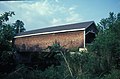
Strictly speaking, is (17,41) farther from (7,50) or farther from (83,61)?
(83,61)

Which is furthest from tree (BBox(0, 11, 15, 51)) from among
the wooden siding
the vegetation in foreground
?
the wooden siding

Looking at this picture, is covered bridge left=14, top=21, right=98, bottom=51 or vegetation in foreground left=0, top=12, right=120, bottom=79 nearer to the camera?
vegetation in foreground left=0, top=12, right=120, bottom=79

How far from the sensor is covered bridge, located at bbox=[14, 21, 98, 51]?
22.5 metres

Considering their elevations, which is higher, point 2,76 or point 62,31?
point 62,31

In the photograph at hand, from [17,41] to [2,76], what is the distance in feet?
76.2

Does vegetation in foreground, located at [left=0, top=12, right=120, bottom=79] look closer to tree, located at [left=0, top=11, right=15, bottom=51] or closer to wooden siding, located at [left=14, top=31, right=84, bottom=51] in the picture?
tree, located at [left=0, top=11, right=15, bottom=51]

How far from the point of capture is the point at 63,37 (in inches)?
945

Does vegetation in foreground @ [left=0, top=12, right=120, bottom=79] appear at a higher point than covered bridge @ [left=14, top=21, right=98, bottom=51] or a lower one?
lower

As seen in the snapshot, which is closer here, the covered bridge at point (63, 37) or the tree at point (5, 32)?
the tree at point (5, 32)

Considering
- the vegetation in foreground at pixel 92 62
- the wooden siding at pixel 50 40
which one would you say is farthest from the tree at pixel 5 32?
the wooden siding at pixel 50 40

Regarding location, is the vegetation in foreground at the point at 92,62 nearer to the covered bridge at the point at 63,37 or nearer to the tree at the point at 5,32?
the tree at the point at 5,32

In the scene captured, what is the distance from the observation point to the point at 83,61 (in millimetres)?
9664

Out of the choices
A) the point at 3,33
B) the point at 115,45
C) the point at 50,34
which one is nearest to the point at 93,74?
the point at 115,45

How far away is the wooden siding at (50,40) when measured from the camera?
883 inches
